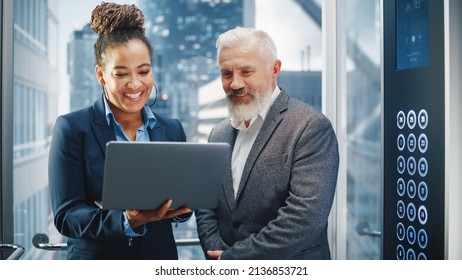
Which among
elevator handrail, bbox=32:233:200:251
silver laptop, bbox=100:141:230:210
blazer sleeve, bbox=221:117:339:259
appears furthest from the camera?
elevator handrail, bbox=32:233:200:251

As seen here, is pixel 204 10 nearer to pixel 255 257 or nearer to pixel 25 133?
pixel 25 133

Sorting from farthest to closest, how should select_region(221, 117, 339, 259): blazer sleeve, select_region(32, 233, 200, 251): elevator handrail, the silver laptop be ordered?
select_region(32, 233, 200, 251): elevator handrail → select_region(221, 117, 339, 259): blazer sleeve → the silver laptop

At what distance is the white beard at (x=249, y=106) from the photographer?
1.43 meters

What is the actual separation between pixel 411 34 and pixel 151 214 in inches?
28.6

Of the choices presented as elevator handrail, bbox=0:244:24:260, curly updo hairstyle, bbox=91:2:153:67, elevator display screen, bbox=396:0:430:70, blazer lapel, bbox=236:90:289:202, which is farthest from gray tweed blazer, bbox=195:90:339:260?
elevator handrail, bbox=0:244:24:260

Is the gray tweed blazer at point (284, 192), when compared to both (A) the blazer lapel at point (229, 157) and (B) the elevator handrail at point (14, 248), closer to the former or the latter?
(A) the blazer lapel at point (229, 157)

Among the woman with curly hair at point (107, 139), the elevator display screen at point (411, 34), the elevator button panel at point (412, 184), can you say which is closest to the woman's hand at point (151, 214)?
Answer: the woman with curly hair at point (107, 139)

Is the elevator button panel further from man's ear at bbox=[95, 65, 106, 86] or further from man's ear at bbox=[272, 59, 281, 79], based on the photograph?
man's ear at bbox=[95, 65, 106, 86]

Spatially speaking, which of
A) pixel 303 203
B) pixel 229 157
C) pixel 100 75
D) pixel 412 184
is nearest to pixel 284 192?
pixel 303 203

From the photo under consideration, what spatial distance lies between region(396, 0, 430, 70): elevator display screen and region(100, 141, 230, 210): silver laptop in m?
0.47

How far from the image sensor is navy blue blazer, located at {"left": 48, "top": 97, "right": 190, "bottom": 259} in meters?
1.36

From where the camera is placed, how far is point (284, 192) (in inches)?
55.1

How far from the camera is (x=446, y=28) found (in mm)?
1166
